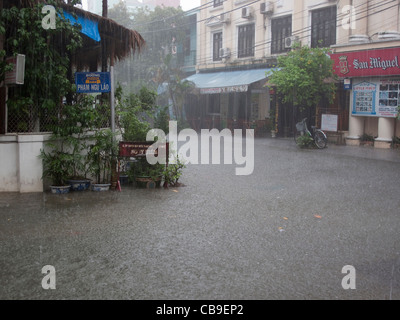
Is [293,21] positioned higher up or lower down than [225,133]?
higher up

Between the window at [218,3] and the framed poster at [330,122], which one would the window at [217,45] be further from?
the framed poster at [330,122]

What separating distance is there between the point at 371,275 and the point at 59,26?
7117 mm

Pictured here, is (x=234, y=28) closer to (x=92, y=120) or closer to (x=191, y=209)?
(x=92, y=120)

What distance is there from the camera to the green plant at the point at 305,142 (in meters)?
18.7

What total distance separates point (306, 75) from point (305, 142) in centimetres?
280

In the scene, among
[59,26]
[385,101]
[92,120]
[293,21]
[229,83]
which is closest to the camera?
[59,26]

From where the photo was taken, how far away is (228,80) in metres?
26.7

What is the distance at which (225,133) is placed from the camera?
26.5 m

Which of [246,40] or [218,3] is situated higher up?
[218,3]

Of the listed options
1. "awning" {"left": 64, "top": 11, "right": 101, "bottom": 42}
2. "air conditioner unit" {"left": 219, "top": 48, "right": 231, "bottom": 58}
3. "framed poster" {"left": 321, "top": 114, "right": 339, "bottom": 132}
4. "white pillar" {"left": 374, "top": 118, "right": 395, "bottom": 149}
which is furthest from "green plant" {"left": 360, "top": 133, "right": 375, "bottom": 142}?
"awning" {"left": 64, "top": 11, "right": 101, "bottom": 42}

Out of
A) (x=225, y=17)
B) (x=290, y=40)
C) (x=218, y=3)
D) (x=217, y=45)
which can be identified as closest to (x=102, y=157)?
(x=290, y=40)

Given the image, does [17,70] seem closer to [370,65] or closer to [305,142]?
[305,142]

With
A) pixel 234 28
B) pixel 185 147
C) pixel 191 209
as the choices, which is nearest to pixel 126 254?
pixel 191 209
